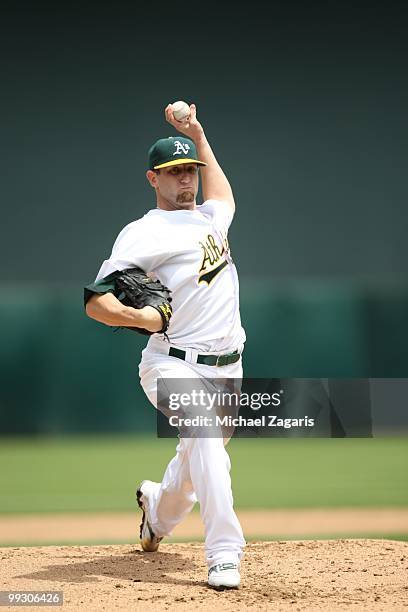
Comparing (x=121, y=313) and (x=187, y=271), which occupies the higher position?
(x=187, y=271)

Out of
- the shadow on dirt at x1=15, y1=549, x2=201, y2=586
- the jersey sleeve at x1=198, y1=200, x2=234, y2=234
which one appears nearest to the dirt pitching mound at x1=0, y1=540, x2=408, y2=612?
the shadow on dirt at x1=15, y1=549, x2=201, y2=586

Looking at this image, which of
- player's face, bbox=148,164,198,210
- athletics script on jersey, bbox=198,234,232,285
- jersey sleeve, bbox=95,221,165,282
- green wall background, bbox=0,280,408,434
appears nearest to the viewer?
jersey sleeve, bbox=95,221,165,282

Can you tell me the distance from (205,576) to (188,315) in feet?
3.54

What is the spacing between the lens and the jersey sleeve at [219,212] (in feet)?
14.7

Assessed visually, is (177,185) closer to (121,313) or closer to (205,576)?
(121,313)

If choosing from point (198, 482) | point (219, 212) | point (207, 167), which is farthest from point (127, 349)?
point (198, 482)

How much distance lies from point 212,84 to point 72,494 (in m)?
8.00

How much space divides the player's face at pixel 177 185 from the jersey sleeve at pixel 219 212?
126mm

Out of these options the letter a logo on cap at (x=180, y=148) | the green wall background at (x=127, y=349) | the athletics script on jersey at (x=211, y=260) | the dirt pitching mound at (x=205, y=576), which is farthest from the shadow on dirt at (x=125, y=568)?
the green wall background at (x=127, y=349)

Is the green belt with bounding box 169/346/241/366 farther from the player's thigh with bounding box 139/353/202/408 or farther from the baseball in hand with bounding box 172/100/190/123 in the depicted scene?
the baseball in hand with bounding box 172/100/190/123

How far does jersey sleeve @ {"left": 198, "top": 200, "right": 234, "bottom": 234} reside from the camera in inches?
176

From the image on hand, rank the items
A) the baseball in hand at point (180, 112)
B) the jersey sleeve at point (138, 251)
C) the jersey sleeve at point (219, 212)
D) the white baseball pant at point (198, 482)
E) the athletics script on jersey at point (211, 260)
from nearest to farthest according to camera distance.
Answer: the white baseball pant at point (198, 482)
the jersey sleeve at point (138, 251)
the athletics script on jersey at point (211, 260)
the jersey sleeve at point (219, 212)
the baseball in hand at point (180, 112)

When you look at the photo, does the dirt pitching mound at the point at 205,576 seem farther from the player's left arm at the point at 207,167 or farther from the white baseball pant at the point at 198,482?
the player's left arm at the point at 207,167

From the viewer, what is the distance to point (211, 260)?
4.27 metres
